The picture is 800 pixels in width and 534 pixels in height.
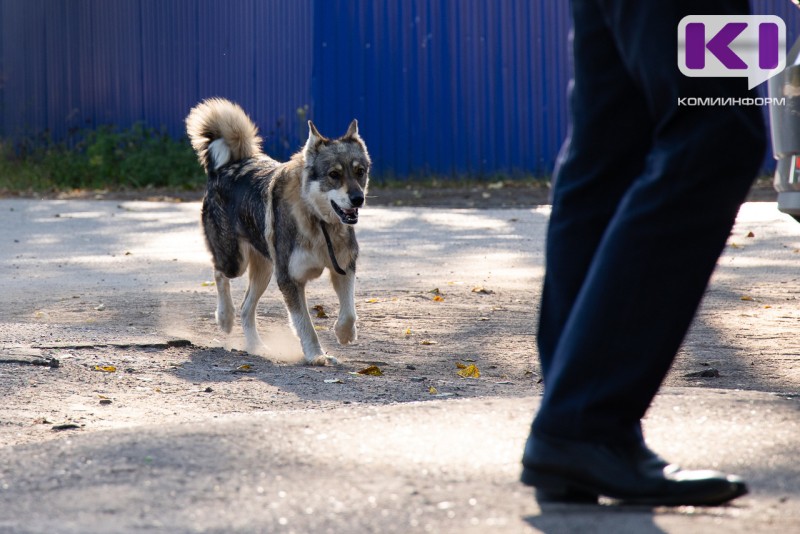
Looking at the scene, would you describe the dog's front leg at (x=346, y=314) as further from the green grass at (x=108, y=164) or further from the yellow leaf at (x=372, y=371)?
the green grass at (x=108, y=164)

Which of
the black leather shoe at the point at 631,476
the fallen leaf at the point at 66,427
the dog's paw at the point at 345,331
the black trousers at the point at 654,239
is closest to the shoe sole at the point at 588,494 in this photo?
the black leather shoe at the point at 631,476

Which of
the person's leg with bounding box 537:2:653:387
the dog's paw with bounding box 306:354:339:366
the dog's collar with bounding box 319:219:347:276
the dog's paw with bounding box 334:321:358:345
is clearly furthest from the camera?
the dog's collar with bounding box 319:219:347:276

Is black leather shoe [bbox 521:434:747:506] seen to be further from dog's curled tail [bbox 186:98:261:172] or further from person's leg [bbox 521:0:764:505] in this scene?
dog's curled tail [bbox 186:98:261:172]

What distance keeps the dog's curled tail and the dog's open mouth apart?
1243mm

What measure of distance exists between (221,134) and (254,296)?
109cm

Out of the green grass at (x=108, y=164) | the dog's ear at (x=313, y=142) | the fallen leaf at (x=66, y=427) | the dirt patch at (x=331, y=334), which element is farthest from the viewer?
the green grass at (x=108, y=164)

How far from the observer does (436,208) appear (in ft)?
46.2

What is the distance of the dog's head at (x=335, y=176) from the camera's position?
6.85 metres

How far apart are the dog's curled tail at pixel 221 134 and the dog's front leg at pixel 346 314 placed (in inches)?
61.8

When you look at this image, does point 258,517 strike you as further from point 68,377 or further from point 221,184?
point 221,184

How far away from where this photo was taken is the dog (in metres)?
6.78

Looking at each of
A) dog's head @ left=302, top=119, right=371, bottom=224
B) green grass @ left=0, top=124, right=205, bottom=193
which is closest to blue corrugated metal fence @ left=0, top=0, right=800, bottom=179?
green grass @ left=0, top=124, right=205, bottom=193

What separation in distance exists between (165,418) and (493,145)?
13.0m

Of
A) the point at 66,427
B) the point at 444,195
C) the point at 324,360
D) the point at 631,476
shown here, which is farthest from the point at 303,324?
the point at 444,195
